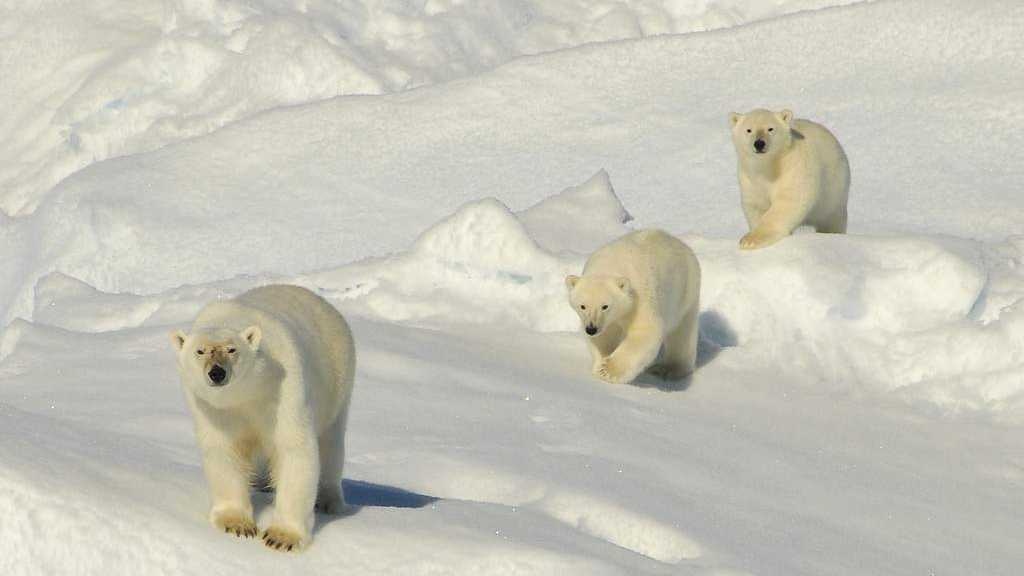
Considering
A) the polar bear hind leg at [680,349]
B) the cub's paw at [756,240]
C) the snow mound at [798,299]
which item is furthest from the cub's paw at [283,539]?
the cub's paw at [756,240]

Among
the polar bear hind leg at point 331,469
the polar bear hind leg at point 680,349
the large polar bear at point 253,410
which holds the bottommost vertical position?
the polar bear hind leg at point 680,349

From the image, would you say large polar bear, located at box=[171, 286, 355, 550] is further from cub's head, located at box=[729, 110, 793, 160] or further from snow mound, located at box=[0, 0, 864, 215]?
snow mound, located at box=[0, 0, 864, 215]

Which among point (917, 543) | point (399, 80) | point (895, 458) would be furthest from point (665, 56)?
point (917, 543)

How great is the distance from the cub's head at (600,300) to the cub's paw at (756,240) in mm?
1138

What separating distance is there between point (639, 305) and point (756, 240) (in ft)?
3.80

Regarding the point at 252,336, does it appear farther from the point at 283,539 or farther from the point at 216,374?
the point at 283,539

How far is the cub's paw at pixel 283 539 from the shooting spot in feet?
11.6

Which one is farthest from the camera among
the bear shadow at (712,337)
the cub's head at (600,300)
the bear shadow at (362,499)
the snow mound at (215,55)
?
the snow mound at (215,55)

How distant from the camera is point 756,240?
7.21 m

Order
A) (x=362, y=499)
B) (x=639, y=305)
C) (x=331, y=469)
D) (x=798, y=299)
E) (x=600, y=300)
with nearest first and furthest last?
1. (x=331, y=469)
2. (x=362, y=499)
3. (x=600, y=300)
4. (x=639, y=305)
5. (x=798, y=299)

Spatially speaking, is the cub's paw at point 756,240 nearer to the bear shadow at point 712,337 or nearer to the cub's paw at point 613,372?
the bear shadow at point 712,337

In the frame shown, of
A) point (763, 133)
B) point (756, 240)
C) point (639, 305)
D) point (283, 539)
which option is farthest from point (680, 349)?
point (283, 539)

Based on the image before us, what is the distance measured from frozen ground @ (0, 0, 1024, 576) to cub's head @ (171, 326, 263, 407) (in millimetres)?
286

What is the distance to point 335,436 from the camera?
4.07 metres
